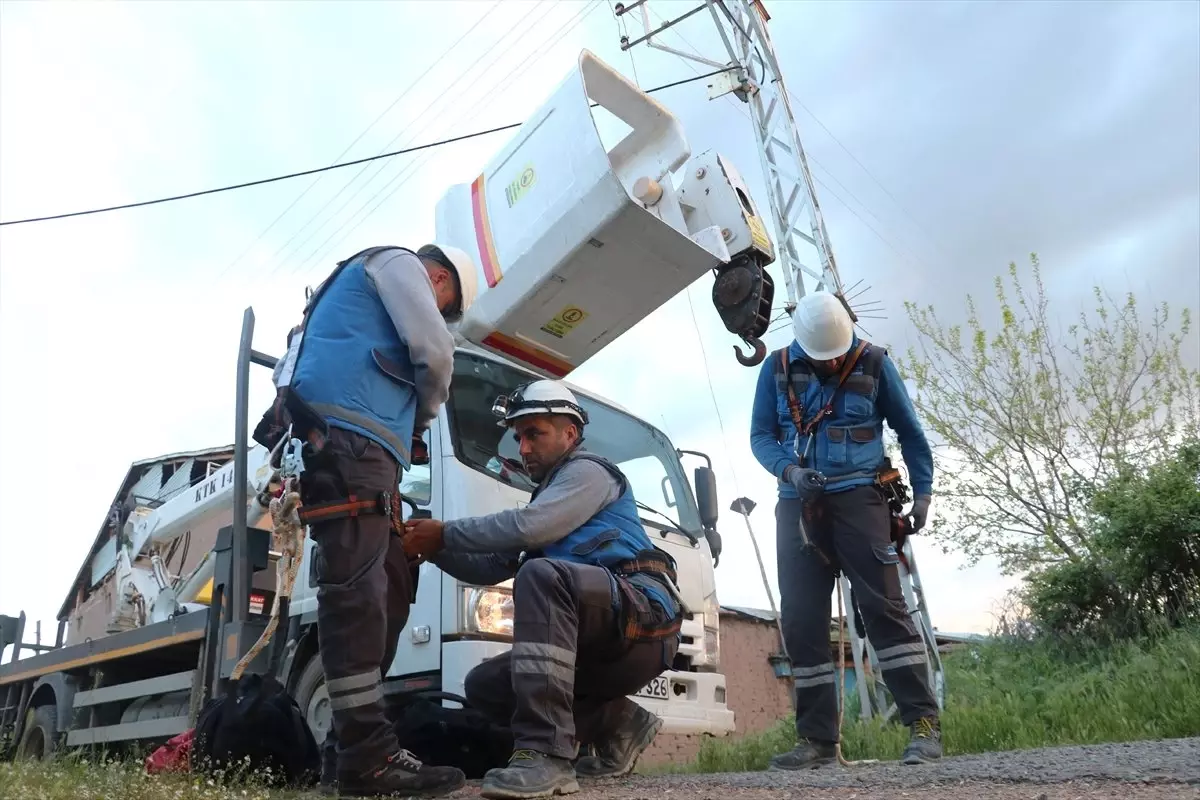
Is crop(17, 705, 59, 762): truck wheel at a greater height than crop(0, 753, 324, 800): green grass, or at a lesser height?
greater

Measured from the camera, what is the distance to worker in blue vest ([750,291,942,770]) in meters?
3.43

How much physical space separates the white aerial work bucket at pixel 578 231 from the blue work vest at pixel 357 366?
1813mm

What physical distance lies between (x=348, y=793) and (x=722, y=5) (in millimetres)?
8921

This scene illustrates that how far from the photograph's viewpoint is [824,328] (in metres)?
3.75

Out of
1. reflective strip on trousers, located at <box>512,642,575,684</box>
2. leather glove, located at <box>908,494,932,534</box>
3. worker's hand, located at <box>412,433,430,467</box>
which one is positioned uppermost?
worker's hand, located at <box>412,433,430,467</box>

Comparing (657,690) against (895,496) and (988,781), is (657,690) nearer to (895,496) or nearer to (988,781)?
(895,496)

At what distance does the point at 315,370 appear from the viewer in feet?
9.18

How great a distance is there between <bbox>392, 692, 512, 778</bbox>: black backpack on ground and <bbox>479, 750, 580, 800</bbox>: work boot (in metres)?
1.05

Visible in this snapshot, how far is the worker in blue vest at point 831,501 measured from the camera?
11.3 feet

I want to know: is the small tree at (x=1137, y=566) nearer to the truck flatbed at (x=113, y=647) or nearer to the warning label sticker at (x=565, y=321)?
the warning label sticker at (x=565, y=321)

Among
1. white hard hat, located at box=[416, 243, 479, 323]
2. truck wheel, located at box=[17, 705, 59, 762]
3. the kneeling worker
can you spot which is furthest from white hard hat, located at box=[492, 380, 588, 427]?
truck wheel, located at box=[17, 705, 59, 762]

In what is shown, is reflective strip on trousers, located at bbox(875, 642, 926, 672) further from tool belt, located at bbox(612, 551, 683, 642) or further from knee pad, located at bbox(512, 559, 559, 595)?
knee pad, located at bbox(512, 559, 559, 595)

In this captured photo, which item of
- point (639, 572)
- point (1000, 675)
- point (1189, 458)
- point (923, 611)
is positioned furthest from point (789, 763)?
point (1189, 458)

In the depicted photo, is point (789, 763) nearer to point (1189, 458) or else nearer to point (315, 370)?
point (315, 370)
